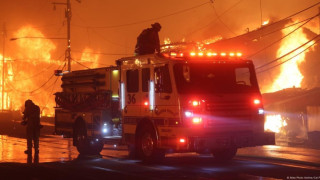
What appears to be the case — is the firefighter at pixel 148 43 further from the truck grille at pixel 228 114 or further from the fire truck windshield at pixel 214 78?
the truck grille at pixel 228 114

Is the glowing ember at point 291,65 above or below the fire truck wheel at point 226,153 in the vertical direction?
above

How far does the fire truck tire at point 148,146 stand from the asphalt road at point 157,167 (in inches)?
7.8

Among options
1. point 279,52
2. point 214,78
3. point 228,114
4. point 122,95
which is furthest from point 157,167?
point 279,52

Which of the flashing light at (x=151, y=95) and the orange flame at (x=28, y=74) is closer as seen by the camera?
the flashing light at (x=151, y=95)

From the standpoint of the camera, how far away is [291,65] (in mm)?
51156

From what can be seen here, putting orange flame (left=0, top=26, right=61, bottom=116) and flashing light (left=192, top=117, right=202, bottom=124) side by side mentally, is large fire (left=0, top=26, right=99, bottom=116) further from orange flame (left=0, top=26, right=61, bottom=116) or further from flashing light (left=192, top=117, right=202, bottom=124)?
flashing light (left=192, top=117, right=202, bottom=124)

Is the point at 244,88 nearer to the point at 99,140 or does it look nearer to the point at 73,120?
the point at 99,140

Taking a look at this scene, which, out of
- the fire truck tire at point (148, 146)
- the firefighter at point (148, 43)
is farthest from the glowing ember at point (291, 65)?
the fire truck tire at point (148, 146)

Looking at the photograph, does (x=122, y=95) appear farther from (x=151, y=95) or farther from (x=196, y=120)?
(x=196, y=120)

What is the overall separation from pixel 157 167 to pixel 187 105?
1.73 meters

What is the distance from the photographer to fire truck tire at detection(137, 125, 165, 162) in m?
12.6

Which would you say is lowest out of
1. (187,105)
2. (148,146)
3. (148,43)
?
(148,146)

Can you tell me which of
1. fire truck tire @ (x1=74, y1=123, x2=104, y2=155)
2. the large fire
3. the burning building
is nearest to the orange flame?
the large fire

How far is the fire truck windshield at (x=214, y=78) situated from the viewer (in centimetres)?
1200
